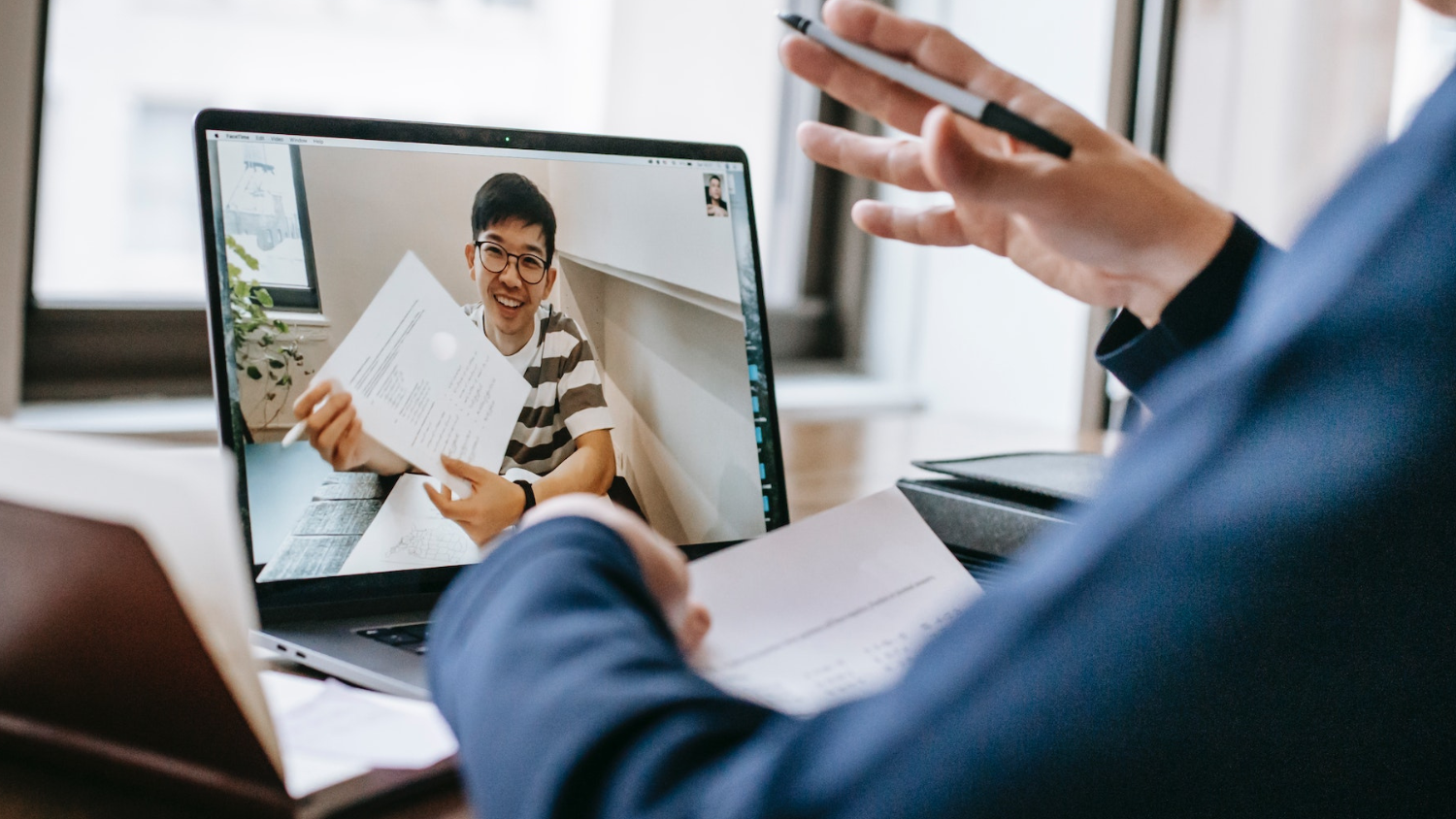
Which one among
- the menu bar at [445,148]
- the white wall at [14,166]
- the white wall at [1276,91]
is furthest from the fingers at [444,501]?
the white wall at [1276,91]

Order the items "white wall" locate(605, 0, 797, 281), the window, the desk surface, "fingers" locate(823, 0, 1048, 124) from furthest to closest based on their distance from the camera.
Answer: "white wall" locate(605, 0, 797, 281)
the window
"fingers" locate(823, 0, 1048, 124)
the desk surface

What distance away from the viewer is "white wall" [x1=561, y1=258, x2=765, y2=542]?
717mm

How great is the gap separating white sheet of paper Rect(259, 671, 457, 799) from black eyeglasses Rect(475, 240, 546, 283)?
272 millimetres

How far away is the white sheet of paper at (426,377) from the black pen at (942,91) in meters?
0.27

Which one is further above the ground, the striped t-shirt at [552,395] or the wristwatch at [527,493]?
the striped t-shirt at [552,395]

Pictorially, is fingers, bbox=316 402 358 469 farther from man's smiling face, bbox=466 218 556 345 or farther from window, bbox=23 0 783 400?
window, bbox=23 0 783 400

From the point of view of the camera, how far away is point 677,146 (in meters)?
0.79

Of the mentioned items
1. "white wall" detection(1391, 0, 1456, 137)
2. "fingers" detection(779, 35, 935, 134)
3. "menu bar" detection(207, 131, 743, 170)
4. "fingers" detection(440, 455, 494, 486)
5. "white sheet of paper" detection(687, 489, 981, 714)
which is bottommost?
"white sheet of paper" detection(687, 489, 981, 714)

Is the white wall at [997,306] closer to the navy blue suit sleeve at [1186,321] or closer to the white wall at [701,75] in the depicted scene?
the white wall at [701,75]

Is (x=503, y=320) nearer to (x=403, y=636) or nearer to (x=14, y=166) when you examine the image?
(x=403, y=636)

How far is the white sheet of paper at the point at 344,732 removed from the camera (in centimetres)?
45

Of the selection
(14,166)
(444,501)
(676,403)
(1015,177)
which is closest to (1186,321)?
(1015,177)

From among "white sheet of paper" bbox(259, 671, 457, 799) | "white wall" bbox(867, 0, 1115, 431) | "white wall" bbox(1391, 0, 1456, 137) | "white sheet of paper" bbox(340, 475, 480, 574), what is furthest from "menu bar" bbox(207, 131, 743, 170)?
"white wall" bbox(1391, 0, 1456, 137)

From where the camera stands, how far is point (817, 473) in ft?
3.75
